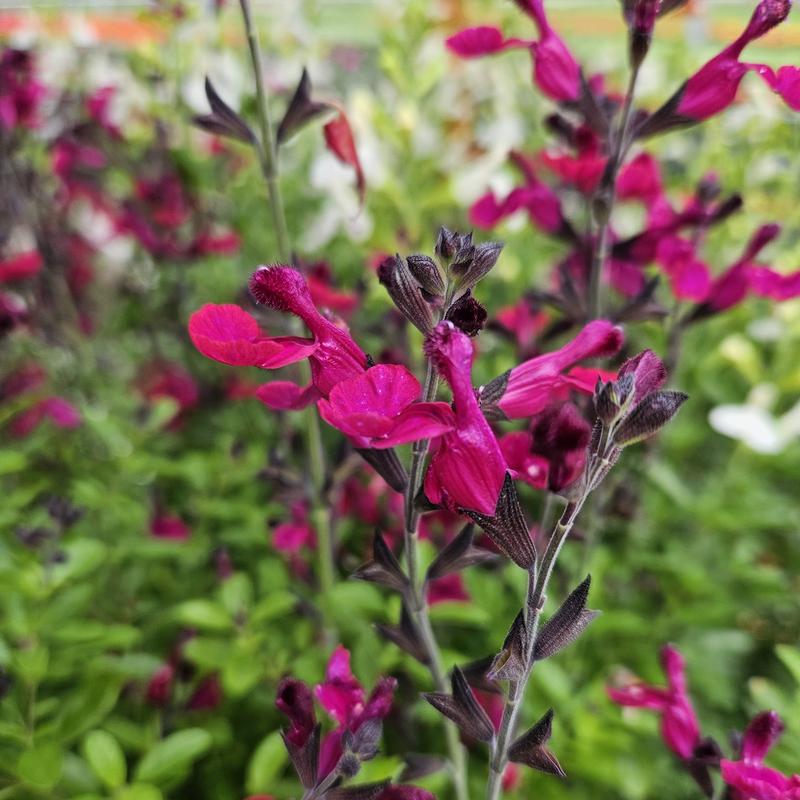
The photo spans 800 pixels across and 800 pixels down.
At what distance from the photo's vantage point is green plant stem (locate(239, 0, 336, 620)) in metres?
0.64

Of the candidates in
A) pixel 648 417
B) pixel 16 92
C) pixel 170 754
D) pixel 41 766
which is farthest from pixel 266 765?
pixel 16 92

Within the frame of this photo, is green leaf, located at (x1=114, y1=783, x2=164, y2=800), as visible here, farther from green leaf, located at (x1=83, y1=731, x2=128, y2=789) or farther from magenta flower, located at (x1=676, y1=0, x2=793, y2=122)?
magenta flower, located at (x1=676, y1=0, x2=793, y2=122)

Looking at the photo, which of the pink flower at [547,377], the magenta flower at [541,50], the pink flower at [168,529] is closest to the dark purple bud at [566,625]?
the pink flower at [547,377]

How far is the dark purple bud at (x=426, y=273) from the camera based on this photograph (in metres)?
0.39

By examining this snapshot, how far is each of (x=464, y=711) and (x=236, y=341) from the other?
0.26m

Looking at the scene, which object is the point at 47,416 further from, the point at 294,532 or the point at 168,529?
the point at 294,532

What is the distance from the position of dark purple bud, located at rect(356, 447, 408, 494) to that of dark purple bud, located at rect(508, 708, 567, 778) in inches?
6.2

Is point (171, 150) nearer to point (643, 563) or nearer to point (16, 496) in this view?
point (16, 496)

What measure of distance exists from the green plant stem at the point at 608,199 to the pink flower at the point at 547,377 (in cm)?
23

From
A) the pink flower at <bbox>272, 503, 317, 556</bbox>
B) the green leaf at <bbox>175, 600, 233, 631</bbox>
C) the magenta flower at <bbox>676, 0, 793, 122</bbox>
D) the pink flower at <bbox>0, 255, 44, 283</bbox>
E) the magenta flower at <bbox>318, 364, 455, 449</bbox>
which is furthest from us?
the pink flower at <bbox>0, 255, 44, 283</bbox>

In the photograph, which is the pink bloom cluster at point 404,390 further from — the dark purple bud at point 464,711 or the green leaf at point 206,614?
the green leaf at point 206,614

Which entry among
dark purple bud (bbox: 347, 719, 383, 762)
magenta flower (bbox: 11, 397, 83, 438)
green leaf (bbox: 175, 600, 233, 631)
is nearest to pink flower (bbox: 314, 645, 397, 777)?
dark purple bud (bbox: 347, 719, 383, 762)

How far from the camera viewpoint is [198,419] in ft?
4.91

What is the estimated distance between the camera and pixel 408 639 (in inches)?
20.6
